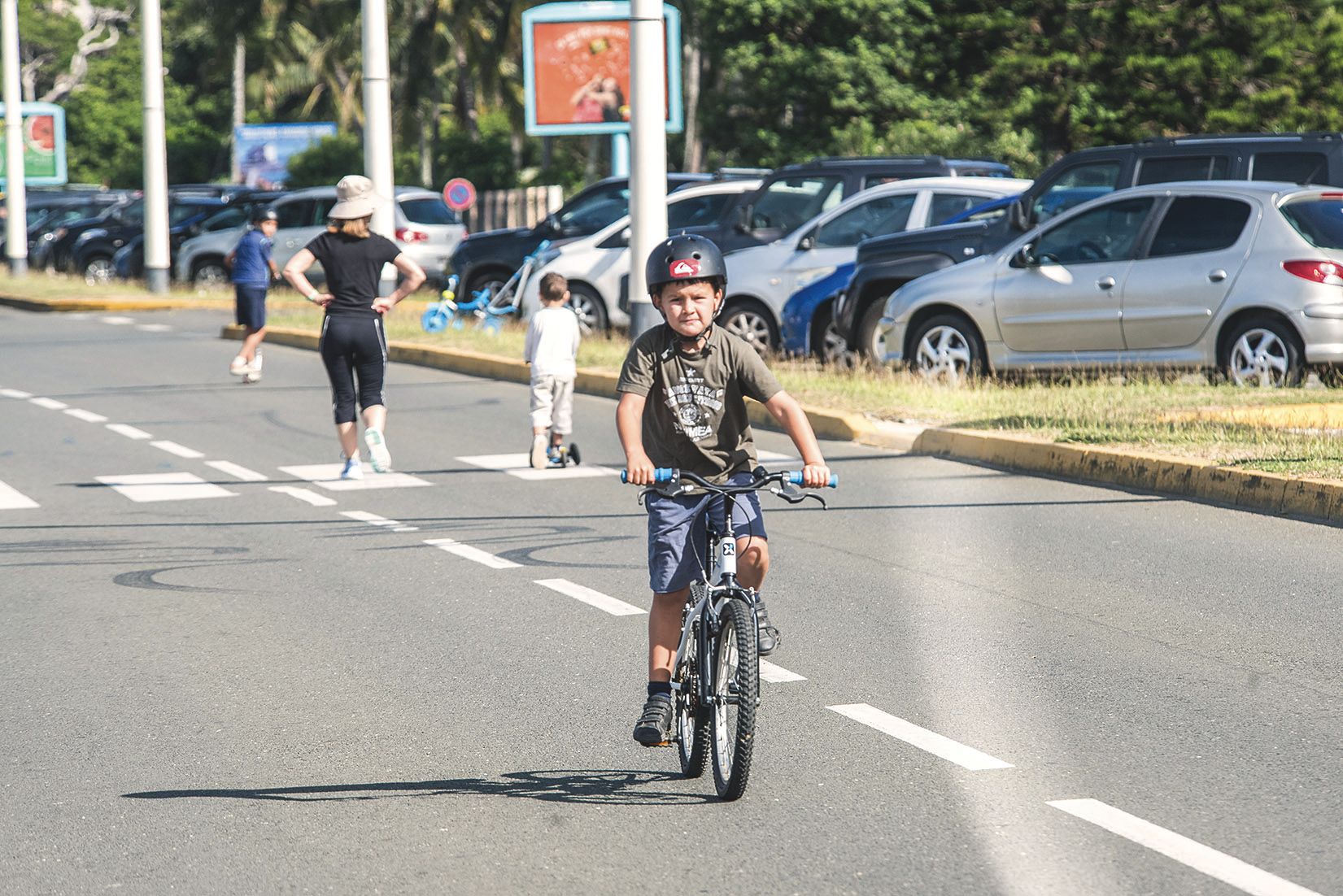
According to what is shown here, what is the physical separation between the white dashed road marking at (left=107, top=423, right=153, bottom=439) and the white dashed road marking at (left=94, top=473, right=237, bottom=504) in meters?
2.01

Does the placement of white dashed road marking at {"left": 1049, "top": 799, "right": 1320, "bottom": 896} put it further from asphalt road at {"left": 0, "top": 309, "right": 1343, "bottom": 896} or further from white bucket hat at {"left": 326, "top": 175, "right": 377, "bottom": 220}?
white bucket hat at {"left": 326, "top": 175, "right": 377, "bottom": 220}

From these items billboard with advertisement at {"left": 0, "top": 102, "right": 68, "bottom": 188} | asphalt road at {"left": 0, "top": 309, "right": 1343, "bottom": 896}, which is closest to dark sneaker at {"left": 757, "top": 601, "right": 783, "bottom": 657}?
asphalt road at {"left": 0, "top": 309, "right": 1343, "bottom": 896}

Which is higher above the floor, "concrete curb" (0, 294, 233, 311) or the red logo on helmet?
the red logo on helmet

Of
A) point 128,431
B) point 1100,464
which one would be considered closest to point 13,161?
point 128,431

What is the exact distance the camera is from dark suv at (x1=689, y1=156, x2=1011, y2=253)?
1956cm

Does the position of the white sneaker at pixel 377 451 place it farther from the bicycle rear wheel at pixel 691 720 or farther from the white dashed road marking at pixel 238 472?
the bicycle rear wheel at pixel 691 720

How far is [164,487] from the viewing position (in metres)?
11.6

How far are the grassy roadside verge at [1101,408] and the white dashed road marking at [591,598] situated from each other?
3914mm

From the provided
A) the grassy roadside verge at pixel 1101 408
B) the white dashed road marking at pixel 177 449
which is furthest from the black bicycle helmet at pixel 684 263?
the white dashed road marking at pixel 177 449

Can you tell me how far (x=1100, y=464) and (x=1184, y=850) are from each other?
21.7ft

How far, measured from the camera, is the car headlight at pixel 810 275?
17566mm

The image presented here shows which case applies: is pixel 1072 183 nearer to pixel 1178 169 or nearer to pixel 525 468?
pixel 1178 169

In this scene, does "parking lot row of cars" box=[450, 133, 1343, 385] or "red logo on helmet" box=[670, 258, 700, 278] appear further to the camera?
"parking lot row of cars" box=[450, 133, 1343, 385]

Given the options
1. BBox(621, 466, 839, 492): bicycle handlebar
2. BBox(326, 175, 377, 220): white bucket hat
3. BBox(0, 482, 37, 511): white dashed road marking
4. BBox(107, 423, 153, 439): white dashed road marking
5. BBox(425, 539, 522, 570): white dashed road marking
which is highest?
BBox(326, 175, 377, 220): white bucket hat
